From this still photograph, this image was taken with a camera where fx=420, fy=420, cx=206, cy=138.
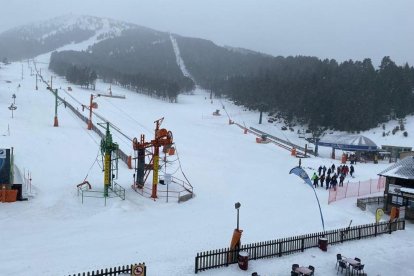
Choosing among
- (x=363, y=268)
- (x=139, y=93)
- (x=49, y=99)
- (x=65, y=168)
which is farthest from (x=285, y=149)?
(x=139, y=93)

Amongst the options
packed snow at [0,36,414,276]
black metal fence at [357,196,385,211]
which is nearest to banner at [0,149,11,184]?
packed snow at [0,36,414,276]

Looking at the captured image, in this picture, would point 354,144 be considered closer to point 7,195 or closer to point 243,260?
point 243,260

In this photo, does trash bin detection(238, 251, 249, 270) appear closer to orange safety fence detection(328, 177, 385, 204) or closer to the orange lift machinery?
the orange lift machinery

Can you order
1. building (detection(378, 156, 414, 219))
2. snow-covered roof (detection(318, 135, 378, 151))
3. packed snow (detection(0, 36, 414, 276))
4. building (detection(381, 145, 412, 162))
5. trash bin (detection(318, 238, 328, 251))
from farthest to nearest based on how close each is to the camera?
snow-covered roof (detection(318, 135, 378, 151))
building (detection(381, 145, 412, 162))
building (detection(378, 156, 414, 219))
trash bin (detection(318, 238, 328, 251))
packed snow (detection(0, 36, 414, 276))

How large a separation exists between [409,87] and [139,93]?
70.8 metres

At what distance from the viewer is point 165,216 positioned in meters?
22.0

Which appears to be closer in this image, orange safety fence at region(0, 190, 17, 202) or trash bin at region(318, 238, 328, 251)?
trash bin at region(318, 238, 328, 251)

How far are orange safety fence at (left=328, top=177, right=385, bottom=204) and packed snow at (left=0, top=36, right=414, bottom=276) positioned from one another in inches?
25.0

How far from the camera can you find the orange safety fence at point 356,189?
27953 millimetres

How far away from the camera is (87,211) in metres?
21.7

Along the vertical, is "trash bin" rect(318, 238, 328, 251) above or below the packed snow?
above

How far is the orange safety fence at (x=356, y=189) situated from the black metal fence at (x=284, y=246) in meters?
6.63

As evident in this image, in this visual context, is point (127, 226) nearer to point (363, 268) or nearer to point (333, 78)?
point (363, 268)

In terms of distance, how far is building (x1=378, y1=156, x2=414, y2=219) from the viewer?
2389 centimetres
